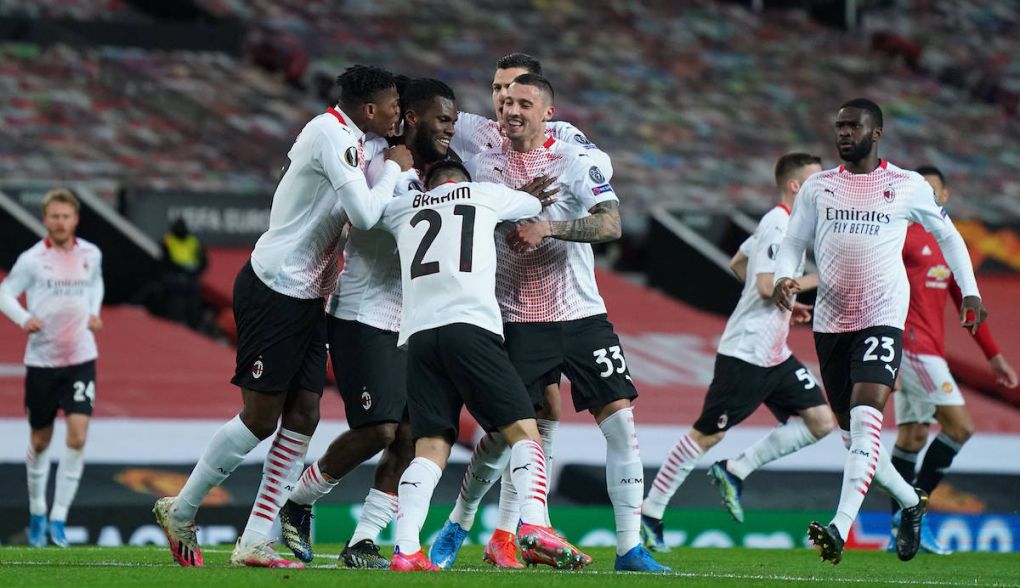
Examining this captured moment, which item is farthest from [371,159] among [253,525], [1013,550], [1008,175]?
[1008,175]

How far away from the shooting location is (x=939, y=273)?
9.86 meters

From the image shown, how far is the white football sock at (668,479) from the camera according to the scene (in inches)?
380

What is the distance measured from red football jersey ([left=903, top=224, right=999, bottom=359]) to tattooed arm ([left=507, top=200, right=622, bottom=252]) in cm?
332

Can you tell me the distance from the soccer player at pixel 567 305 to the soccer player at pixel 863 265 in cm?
120

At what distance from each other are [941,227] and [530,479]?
9.19ft

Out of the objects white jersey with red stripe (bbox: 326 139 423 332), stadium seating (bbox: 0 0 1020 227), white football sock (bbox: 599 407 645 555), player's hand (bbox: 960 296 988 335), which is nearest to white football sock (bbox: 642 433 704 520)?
player's hand (bbox: 960 296 988 335)

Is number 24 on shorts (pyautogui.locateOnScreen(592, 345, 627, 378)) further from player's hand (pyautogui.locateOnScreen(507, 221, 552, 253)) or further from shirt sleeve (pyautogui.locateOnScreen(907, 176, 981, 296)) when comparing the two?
shirt sleeve (pyautogui.locateOnScreen(907, 176, 981, 296))

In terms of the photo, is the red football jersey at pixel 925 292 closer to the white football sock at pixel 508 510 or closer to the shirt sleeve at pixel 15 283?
the white football sock at pixel 508 510

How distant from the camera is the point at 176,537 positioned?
7.30 meters

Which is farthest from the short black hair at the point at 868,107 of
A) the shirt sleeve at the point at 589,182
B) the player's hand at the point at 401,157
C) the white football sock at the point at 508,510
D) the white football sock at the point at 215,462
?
the white football sock at the point at 215,462

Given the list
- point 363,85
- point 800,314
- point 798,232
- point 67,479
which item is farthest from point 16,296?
point 798,232

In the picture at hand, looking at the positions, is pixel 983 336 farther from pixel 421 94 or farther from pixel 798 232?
pixel 421 94

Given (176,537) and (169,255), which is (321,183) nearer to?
(176,537)

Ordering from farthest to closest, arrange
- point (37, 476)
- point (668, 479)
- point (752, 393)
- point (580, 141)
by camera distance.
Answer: point (37, 476), point (752, 393), point (668, 479), point (580, 141)
